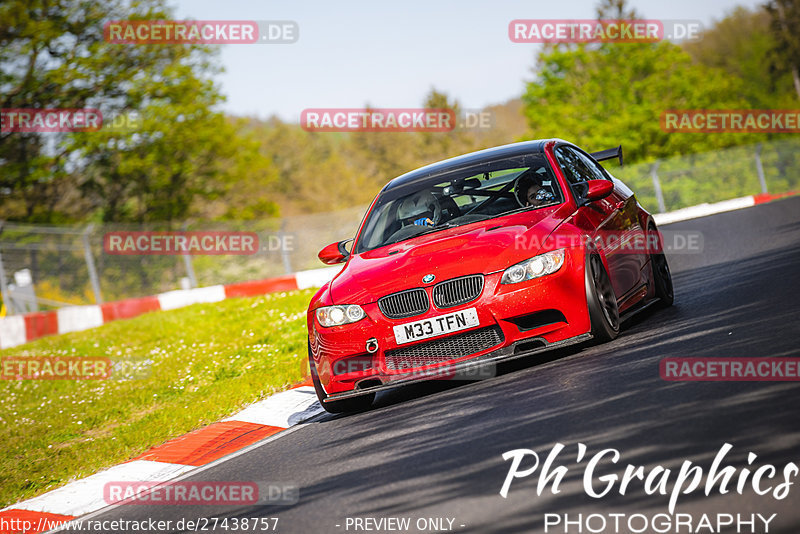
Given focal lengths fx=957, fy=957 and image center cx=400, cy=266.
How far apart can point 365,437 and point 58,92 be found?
3225 cm

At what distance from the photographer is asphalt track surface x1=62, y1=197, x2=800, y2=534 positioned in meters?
3.97

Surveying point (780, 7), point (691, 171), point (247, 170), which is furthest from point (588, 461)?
point (780, 7)

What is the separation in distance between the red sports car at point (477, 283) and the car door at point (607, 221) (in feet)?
0.06

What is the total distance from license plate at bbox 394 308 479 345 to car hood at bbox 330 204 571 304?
27 centimetres

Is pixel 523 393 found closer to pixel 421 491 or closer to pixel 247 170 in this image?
pixel 421 491

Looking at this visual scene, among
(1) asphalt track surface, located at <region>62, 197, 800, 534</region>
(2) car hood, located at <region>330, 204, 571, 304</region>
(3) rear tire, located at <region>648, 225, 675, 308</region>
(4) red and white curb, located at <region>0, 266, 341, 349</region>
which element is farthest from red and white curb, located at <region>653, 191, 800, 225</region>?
(2) car hood, located at <region>330, 204, 571, 304</region>

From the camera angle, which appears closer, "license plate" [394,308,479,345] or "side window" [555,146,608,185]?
"license plate" [394,308,479,345]

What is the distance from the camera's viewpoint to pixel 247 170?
41625mm

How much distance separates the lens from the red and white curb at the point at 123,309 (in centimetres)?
1786

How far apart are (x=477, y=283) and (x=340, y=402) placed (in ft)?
4.84

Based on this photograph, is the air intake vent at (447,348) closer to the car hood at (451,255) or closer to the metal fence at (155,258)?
the car hood at (451,255)

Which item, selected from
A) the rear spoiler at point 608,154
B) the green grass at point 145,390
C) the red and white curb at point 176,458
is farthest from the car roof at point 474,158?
the green grass at point 145,390

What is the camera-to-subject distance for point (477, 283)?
21.1 feet

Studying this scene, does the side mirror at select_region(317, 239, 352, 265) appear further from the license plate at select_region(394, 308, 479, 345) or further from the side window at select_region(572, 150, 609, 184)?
the side window at select_region(572, 150, 609, 184)
